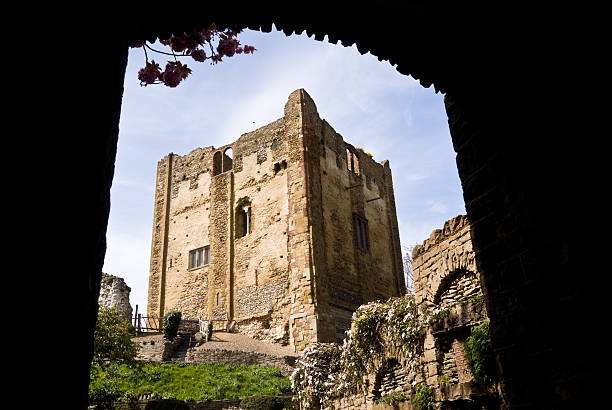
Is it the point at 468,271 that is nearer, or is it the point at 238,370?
the point at 468,271

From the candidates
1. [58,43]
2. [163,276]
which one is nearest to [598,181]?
[58,43]

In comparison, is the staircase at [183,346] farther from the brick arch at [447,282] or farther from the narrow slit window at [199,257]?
the brick arch at [447,282]

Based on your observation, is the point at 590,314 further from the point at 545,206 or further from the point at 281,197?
the point at 281,197

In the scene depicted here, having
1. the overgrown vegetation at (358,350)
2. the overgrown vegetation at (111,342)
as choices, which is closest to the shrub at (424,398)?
the overgrown vegetation at (358,350)

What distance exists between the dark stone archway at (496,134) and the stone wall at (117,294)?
22.8 m

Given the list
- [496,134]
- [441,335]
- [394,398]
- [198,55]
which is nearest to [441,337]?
[441,335]

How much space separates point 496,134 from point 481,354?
5034mm

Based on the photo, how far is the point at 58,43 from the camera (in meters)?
1.66

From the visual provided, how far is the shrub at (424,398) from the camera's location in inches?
323

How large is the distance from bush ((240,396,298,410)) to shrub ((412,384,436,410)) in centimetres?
541

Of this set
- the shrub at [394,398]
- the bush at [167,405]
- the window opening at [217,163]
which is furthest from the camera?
the window opening at [217,163]

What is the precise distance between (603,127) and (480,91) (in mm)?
862

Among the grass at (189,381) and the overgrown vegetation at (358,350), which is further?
the grass at (189,381)

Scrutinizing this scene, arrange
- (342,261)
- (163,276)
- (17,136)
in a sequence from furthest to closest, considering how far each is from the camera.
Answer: (163,276)
(342,261)
(17,136)
